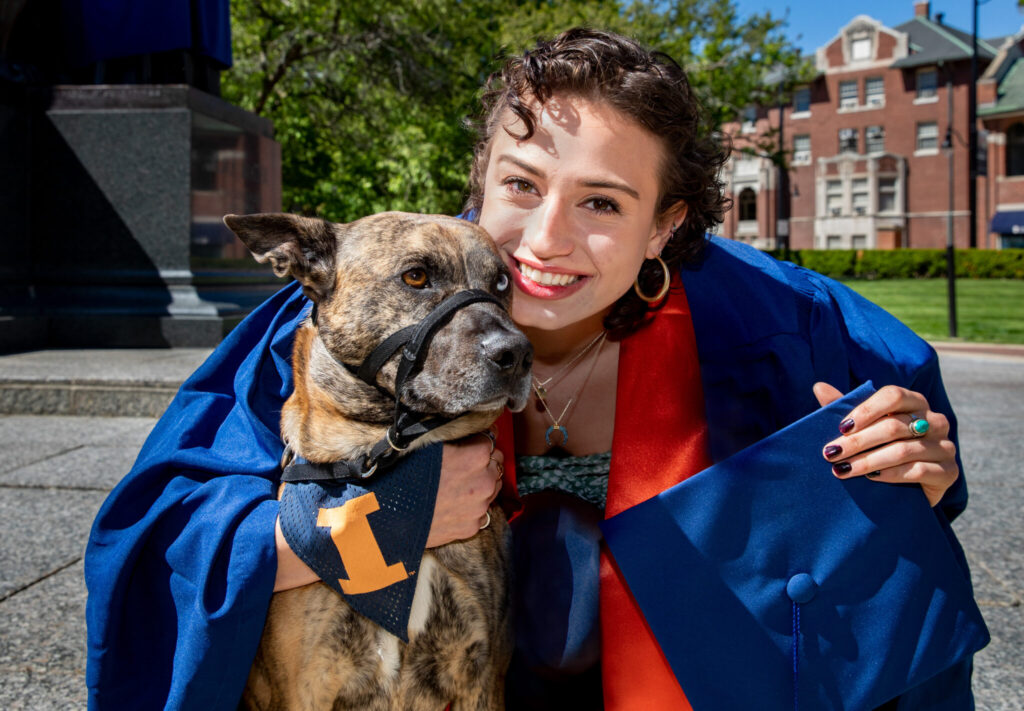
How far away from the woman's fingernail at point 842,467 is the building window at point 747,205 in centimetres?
5484

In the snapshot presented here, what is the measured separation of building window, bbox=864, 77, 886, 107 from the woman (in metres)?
54.9

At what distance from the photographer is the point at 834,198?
168 feet

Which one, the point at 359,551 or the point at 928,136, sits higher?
the point at 928,136

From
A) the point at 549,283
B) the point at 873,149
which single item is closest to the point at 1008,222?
the point at 873,149

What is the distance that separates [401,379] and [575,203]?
710 millimetres

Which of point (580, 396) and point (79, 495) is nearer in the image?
point (580, 396)

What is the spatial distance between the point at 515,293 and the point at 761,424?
2.72 ft

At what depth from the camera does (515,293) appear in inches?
97.0

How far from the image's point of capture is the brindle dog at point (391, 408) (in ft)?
6.52

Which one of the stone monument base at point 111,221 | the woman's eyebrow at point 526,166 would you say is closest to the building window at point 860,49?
the stone monument base at point 111,221

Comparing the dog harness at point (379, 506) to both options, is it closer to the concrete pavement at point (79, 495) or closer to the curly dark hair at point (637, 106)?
the curly dark hair at point (637, 106)

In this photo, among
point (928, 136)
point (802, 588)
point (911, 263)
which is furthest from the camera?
point (928, 136)

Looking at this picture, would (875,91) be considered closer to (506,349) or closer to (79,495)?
(79,495)

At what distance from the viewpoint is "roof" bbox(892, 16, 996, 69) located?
47.8 m
